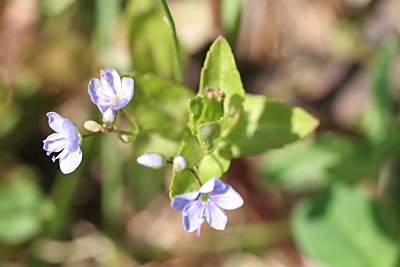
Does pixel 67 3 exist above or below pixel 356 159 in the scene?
above

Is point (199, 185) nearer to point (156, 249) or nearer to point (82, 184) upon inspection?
point (156, 249)

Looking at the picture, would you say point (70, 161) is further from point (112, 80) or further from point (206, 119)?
point (206, 119)

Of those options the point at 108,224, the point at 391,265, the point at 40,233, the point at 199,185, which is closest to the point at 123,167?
the point at 108,224

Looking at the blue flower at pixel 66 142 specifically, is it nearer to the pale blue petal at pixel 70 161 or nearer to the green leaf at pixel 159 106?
the pale blue petal at pixel 70 161

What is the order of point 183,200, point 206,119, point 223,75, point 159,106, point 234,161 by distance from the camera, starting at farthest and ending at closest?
point 234,161, point 159,106, point 223,75, point 206,119, point 183,200

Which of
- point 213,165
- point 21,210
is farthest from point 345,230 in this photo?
point 21,210

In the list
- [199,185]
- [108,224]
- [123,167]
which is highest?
[199,185]

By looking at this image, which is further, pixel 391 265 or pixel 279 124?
pixel 391 265
